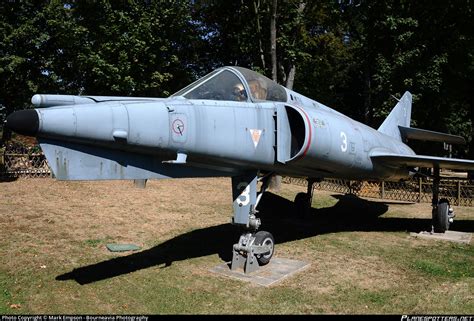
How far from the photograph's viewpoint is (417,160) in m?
10.6

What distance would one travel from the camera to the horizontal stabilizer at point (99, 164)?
215 inches

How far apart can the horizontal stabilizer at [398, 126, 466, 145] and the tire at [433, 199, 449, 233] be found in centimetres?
319

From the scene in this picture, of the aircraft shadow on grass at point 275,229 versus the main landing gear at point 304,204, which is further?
the main landing gear at point 304,204

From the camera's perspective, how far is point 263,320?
5.58 metres

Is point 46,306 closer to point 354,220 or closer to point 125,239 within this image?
point 125,239

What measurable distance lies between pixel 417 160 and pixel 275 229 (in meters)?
4.32

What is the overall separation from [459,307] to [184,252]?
533 cm

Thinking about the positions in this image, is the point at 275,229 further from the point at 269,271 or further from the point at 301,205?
the point at 269,271

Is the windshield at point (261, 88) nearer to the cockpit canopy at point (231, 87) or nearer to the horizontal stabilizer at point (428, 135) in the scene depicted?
the cockpit canopy at point (231, 87)

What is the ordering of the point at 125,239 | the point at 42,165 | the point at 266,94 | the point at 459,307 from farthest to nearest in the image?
1. the point at 42,165
2. the point at 125,239
3. the point at 266,94
4. the point at 459,307

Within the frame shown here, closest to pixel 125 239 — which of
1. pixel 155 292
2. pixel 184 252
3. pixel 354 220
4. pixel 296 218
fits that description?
pixel 184 252

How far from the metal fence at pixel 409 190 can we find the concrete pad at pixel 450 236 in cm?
796

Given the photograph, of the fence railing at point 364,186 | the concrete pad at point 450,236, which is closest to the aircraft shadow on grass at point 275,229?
the concrete pad at point 450,236

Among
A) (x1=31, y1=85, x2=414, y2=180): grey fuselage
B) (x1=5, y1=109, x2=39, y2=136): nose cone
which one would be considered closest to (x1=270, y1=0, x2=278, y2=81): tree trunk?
(x1=31, y1=85, x2=414, y2=180): grey fuselage
